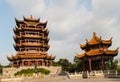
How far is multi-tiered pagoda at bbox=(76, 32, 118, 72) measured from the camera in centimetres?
3883

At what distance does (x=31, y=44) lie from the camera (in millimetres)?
53719

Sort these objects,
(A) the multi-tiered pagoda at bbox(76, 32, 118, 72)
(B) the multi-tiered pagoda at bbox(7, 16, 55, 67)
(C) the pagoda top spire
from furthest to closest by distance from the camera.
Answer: (B) the multi-tiered pagoda at bbox(7, 16, 55, 67)
(C) the pagoda top spire
(A) the multi-tiered pagoda at bbox(76, 32, 118, 72)

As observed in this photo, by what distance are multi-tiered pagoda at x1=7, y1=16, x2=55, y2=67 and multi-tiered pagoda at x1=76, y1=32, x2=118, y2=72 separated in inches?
541

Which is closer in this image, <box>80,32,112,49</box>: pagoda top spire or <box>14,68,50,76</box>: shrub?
<box>80,32,112,49</box>: pagoda top spire

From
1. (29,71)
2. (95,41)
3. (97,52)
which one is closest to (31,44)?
(29,71)

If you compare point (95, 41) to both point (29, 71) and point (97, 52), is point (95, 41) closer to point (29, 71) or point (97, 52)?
point (97, 52)

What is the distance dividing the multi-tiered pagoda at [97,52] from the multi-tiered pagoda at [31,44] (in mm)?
13730

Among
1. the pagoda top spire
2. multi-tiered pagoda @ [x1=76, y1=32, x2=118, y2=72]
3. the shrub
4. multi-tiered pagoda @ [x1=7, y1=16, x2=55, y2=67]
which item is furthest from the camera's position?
multi-tiered pagoda @ [x1=7, y1=16, x2=55, y2=67]

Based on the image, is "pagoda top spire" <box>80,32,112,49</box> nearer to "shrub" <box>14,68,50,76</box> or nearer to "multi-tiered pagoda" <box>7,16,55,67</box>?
"shrub" <box>14,68,50,76</box>

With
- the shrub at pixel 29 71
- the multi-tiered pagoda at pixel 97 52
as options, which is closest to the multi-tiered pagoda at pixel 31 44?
the shrub at pixel 29 71

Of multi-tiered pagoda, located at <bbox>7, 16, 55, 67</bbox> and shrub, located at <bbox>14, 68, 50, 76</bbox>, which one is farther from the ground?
multi-tiered pagoda, located at <bbox>7, 16, 55, 67</bbox>

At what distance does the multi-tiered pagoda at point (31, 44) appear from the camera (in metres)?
51.9

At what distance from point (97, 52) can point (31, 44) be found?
19.7 meters

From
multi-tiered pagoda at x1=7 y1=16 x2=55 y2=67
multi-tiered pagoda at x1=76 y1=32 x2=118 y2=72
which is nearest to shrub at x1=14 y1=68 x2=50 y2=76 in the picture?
multi-tiered pagoda at x1=7 y1=16 x2=55 y2=67
